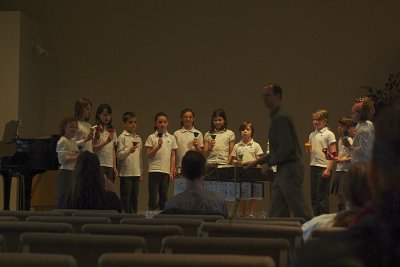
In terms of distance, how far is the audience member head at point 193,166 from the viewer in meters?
5.22

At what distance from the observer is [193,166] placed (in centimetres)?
525

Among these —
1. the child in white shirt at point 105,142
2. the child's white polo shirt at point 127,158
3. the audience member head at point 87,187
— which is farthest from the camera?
the child's white polo shirt at point 127,158

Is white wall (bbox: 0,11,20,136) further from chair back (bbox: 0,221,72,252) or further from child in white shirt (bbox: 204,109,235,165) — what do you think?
chair back (bbox: 0,221,72,252)

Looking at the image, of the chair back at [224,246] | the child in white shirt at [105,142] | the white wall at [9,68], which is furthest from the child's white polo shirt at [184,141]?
the chair back at [224,246]

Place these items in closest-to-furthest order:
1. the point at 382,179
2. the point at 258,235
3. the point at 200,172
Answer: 1. the point at 382,179
2. the point at 258,235
3. the point at 200,172

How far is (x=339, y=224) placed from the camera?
115 inches

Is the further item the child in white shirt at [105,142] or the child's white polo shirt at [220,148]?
the child's white polo shirt at [220,148]

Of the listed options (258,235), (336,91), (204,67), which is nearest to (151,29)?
(204,67)

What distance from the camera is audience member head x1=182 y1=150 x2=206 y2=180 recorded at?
17.1 ft

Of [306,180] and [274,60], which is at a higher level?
[274,60]

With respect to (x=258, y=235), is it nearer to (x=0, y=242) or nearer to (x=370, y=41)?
(x=0, y=242)

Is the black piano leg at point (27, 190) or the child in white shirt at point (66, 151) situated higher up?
the child in white shirt at point (66, 151)

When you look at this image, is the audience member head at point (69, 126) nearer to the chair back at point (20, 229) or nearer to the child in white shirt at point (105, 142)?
the child in white shirt at point (105, 142)

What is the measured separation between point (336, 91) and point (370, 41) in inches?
37.8
